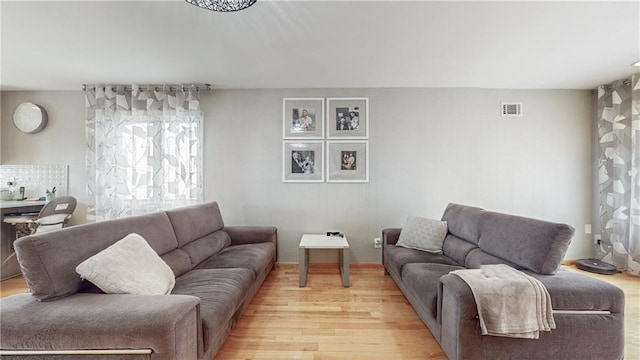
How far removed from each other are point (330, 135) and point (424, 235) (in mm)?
1774

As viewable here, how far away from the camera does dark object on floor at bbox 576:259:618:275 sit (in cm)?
322

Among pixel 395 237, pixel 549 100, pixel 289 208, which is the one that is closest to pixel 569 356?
pixel 395 237

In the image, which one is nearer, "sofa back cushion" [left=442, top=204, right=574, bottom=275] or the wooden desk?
"sofa back cushion" [left=442, top=204, right=574, bottom=275]

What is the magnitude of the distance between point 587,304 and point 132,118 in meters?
4.85

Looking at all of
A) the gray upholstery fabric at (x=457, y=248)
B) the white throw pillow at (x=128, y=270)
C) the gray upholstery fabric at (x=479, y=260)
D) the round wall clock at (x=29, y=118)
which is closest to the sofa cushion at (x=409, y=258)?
the gray upholstery fabric at (x=457, y=248)

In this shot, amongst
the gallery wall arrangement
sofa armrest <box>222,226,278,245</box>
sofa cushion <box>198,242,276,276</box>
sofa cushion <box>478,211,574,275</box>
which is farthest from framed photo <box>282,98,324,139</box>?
sofa cushion <box>478,211,574,275</box>

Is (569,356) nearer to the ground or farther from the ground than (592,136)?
nearer to the ground

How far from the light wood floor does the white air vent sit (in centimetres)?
231

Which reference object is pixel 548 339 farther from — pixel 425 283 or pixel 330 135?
pixel 330 135

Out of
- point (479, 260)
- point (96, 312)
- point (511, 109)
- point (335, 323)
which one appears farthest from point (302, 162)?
point (511, 109)

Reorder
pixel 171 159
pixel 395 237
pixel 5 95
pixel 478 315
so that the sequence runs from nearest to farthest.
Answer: pixel 478 315, pixel 395 237, pixel 171 159, pixel 5 95

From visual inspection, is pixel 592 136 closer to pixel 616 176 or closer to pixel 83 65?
pixel 616 176

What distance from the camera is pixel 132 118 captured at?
3.54 m

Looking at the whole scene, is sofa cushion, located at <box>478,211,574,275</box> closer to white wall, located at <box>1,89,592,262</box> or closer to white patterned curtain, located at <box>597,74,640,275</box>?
white wall, located at <box>1,89,592,262</box>
